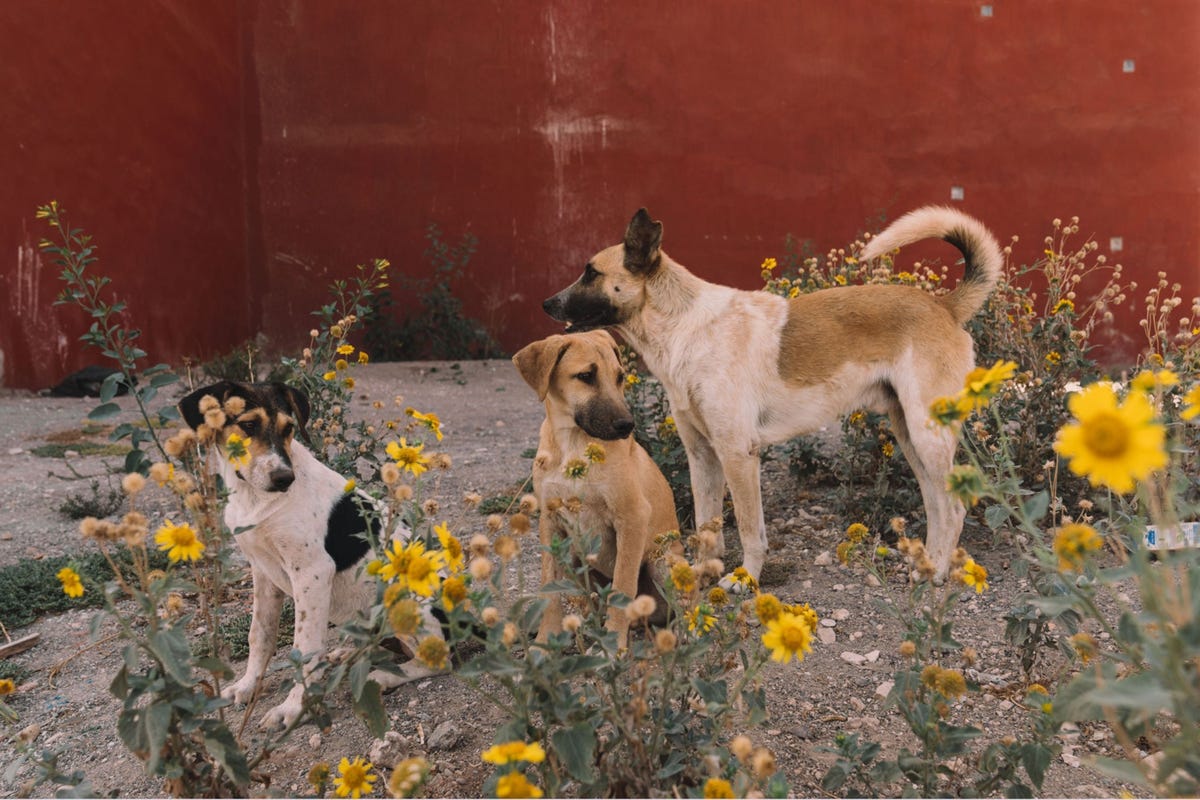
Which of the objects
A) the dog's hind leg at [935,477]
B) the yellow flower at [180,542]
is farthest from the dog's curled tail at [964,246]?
the yellow flower at [180,542]

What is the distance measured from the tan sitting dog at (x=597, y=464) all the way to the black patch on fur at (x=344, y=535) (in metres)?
0.54

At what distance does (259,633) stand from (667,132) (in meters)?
8.45

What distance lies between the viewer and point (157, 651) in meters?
1.38

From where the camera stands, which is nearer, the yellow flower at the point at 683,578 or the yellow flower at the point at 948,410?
the yellow flower at the point at 948,410

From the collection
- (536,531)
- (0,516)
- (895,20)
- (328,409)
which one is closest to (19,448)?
(0,516)

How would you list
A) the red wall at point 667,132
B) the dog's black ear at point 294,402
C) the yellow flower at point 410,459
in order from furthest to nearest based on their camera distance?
the red wall at point 667,132 < the dog's black ear at point 294,402 < the yellow flower at point 410,459

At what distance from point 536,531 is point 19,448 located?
12.5ft

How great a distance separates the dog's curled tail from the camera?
3445mm

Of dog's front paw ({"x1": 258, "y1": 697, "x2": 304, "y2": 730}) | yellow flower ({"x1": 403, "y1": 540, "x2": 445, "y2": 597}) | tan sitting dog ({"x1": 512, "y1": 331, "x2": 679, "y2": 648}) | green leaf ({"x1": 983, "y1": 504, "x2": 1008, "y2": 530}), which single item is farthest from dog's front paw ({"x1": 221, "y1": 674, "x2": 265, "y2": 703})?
green leaf ({"x1": 983, "y1": 504, "x2": 1008, "y2": 530})

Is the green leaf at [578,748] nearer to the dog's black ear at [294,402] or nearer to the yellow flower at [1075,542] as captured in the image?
the yellow flower at [1075,542]

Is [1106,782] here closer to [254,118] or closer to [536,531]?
[536,531]

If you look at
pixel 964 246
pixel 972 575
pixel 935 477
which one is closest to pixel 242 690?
pixel 972 575

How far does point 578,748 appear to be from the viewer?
146 cm

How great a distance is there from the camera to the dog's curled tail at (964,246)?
136 inches
